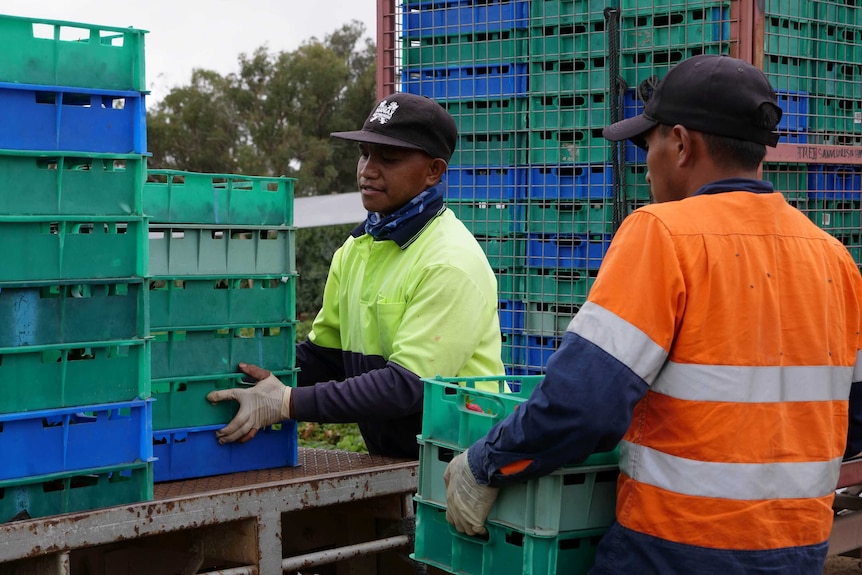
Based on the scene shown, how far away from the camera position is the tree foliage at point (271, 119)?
3506cm

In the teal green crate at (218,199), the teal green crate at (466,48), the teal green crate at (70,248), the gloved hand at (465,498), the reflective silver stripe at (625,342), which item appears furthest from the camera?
the teal green crate at (466,48)

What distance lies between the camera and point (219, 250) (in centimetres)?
405

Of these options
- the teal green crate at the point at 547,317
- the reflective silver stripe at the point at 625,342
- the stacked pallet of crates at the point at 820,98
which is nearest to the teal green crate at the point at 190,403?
the reflective silver stripe at the point at 625,342

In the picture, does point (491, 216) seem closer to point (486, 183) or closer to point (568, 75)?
point (486, 183)

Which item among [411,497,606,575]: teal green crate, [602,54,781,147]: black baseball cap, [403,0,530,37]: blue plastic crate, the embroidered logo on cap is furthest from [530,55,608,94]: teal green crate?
[411,497,606,575]: teal green crate

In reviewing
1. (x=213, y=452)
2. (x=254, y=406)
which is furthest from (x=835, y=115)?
(x=213, y=452)

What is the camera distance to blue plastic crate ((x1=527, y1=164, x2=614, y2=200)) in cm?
593

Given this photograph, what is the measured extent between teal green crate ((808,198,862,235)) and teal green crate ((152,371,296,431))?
3324mm

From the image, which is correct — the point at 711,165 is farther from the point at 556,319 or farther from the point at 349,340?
the point at 556,319

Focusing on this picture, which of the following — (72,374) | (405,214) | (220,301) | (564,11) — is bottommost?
(72,374)

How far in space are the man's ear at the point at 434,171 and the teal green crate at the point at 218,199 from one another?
1.68 ft

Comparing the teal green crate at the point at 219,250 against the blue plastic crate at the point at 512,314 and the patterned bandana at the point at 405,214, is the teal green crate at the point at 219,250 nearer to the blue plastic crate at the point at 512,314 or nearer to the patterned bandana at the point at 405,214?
the patterned bandana at the point at 405,214

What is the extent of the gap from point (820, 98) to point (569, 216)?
1436 mm

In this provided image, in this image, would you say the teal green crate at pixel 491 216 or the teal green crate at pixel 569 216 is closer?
the teal green crate at pixel 569 216
